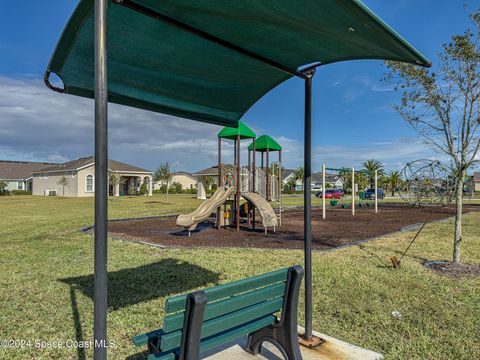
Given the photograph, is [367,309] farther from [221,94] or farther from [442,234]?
[442,234]

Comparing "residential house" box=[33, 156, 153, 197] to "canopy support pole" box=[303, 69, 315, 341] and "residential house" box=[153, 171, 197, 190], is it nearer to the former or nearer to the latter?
"residential house" box=[153, 171, 197, 190]

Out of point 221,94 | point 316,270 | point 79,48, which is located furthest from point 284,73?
point 316,270

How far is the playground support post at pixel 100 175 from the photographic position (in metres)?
1.83

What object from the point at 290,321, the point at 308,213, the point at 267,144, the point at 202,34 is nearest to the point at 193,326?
the point at 290,321

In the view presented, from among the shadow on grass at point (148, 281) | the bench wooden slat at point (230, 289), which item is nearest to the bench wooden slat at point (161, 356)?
the bench wooden slat at point (230, 289)

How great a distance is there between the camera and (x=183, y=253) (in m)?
7.92

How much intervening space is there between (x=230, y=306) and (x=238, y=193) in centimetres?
1034

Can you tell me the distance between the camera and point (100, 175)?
1830mm

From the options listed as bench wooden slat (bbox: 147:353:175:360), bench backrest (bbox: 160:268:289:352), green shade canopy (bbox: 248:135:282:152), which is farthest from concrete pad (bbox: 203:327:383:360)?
green shade canopy (bbox: 248:135:282:152)

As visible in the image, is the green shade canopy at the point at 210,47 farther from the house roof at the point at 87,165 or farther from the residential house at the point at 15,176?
the residential house at the point at 15,176

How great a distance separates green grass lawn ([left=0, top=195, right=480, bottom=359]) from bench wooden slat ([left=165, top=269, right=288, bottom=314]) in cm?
154

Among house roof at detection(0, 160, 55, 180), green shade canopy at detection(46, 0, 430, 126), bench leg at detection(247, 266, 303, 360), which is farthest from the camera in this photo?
house roof at detection(0, 160, 55, 180)

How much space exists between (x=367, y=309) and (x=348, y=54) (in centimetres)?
315

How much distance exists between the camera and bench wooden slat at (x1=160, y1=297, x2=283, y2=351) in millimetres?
2158
